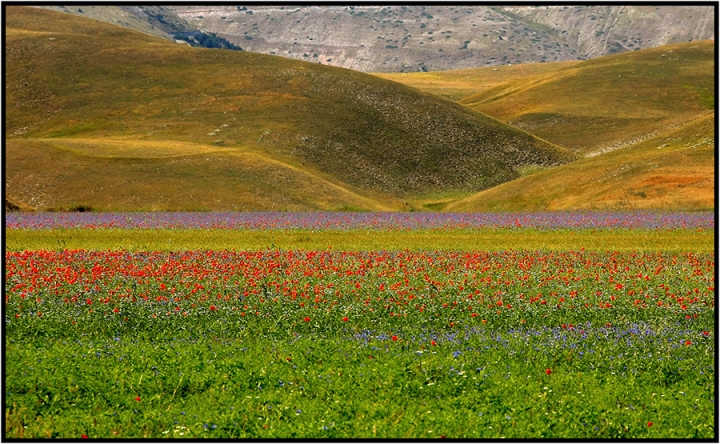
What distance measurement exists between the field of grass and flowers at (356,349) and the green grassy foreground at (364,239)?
24.1ft

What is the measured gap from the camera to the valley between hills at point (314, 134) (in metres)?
68.0

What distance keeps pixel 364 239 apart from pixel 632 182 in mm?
36375

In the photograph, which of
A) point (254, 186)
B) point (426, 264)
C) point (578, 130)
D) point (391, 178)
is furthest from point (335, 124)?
point (426, 264)

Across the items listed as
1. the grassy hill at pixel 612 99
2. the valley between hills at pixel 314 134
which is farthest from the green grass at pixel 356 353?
the grassy hill at pixel 612 99

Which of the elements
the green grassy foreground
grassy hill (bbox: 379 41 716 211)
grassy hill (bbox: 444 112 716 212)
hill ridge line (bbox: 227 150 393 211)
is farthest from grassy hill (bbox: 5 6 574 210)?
the green grassy foreground

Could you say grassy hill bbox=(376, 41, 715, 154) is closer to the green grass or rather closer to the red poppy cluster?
the red poppy cluster

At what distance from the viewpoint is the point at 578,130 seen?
142 metres

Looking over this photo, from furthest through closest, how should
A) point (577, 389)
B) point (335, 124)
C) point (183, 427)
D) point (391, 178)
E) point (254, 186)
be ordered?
point (335, 124) < point (391, 178) < point (254, 186) < point (577, 389) < point (183, 427)

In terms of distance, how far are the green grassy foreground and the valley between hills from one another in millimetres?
20834

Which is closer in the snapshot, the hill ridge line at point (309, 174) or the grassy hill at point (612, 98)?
the hill ridge line at point (309, 174)

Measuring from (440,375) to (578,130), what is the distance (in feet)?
450

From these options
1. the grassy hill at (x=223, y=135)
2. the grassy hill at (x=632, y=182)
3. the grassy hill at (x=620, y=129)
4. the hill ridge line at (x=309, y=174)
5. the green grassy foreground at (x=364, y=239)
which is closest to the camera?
the green grassy foreground at (x=364, y=239)

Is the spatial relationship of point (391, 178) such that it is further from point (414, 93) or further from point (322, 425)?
point (322, 425)

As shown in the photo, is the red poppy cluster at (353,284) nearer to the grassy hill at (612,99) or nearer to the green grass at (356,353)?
the green grass at (356,353)
